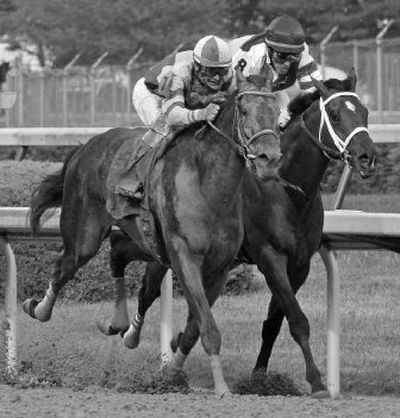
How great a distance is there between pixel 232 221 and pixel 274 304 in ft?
3.22

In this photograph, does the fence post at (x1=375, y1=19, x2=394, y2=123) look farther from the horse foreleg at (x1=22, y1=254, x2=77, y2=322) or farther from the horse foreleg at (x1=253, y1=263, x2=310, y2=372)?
the horse foreleg at (x1=253, y1=263, x2=310, y2=372)

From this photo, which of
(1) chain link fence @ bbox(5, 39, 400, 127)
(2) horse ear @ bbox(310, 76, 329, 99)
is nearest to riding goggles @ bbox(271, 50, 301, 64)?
(2) horse ear @ bbox(310, 76, 329, 99)

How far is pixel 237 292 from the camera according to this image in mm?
11203

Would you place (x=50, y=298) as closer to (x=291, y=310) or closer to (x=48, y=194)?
(x=48, y=194)

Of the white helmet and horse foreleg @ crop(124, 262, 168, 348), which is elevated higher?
the white helmet

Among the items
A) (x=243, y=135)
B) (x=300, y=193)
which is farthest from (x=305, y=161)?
(x=243, y=135)

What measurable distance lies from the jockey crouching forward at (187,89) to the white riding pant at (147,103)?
0.15 m

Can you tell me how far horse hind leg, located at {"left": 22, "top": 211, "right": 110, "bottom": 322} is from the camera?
8859 mm

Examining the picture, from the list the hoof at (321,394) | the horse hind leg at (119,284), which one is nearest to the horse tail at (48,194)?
the horse hind leg at (119,284)

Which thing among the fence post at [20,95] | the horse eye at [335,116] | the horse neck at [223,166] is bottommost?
the fence post at [20,95]

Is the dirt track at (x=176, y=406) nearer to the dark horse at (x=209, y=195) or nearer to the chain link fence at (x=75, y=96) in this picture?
the dark horse at (x=209, y=195)

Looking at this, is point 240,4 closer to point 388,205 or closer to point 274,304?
point 388,205

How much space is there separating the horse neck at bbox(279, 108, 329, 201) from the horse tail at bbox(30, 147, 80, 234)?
1.59 meters

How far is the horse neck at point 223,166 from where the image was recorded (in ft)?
24.9
